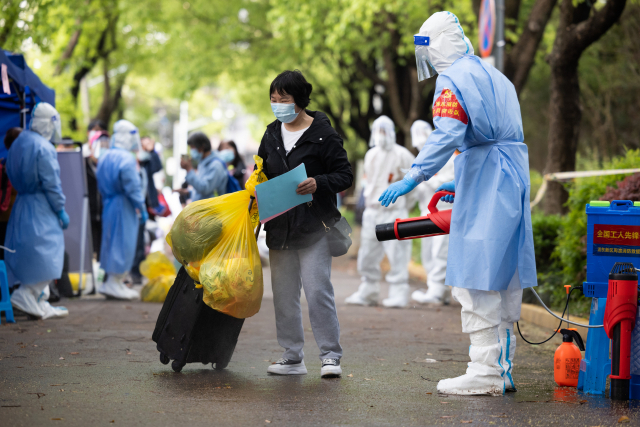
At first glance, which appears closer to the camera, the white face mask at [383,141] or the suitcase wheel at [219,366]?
the suitcase wheel at [219,366]

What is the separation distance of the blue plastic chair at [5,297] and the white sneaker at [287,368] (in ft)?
11.2

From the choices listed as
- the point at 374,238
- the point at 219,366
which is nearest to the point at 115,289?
the point at 374,238

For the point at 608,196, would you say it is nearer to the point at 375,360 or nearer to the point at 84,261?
the point at 375,360

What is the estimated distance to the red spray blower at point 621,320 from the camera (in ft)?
14.4

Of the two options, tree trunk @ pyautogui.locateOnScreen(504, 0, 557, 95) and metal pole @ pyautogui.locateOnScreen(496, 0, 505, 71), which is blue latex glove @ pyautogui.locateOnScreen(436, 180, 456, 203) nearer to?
metal pole @ pyautogui.locateOnScreen(496, 0, 505, 71)

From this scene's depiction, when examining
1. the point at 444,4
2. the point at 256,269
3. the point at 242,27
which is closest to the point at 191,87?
the point at 242,27

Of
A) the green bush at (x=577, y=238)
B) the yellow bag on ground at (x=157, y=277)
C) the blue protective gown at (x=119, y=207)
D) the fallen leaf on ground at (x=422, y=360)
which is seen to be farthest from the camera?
the blue protective gown at (x=119, y=207)

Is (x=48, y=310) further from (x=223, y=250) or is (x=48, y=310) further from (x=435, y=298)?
(x=435, y=298)

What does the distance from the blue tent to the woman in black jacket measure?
444 centimetres

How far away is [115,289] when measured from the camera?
32.1 feet

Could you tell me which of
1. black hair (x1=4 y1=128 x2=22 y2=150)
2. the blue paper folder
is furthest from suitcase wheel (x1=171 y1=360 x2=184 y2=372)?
black hair (x1=4 y1=128 x2=22 y2=150)

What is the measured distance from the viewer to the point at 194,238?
4898mm

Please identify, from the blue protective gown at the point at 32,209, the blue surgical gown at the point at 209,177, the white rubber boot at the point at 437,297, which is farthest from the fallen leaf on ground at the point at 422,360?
the white rubber boot at the point at 437,297

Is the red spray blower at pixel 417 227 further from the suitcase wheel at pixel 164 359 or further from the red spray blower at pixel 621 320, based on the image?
the suitcase wheel at pixel 164 359
